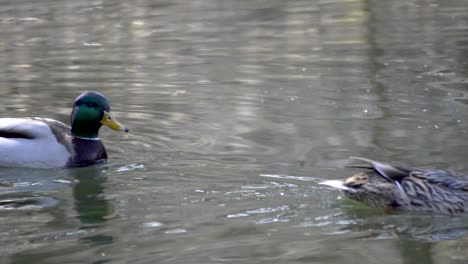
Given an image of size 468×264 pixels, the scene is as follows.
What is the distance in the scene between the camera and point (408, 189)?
7.48 m

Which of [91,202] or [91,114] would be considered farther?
[91,114]

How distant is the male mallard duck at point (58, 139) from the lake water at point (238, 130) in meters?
0.16

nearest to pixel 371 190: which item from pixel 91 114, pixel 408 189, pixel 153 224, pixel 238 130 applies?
pixel 408 189

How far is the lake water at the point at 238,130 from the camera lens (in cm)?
698

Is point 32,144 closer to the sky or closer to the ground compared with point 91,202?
closer to the sky

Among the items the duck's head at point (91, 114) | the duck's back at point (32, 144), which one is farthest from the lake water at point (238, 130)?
the duck's head at point (91, 114)

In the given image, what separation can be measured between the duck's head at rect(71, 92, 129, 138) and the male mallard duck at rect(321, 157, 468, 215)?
112 inches

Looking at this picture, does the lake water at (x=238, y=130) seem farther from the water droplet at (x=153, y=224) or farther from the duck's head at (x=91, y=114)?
the duck's head at (x=91, y=114)

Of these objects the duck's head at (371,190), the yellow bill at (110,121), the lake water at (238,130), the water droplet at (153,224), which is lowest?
the lake water at (238,130)

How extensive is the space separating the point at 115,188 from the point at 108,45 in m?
8.36

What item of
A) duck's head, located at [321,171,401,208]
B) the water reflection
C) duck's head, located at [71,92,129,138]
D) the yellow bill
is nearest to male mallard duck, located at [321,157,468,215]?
duck's head, located at [321,171,401,208]

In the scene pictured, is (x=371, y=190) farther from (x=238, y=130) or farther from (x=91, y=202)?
(x=238, y=130)

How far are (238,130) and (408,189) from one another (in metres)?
3.10

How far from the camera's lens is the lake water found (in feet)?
22.9
